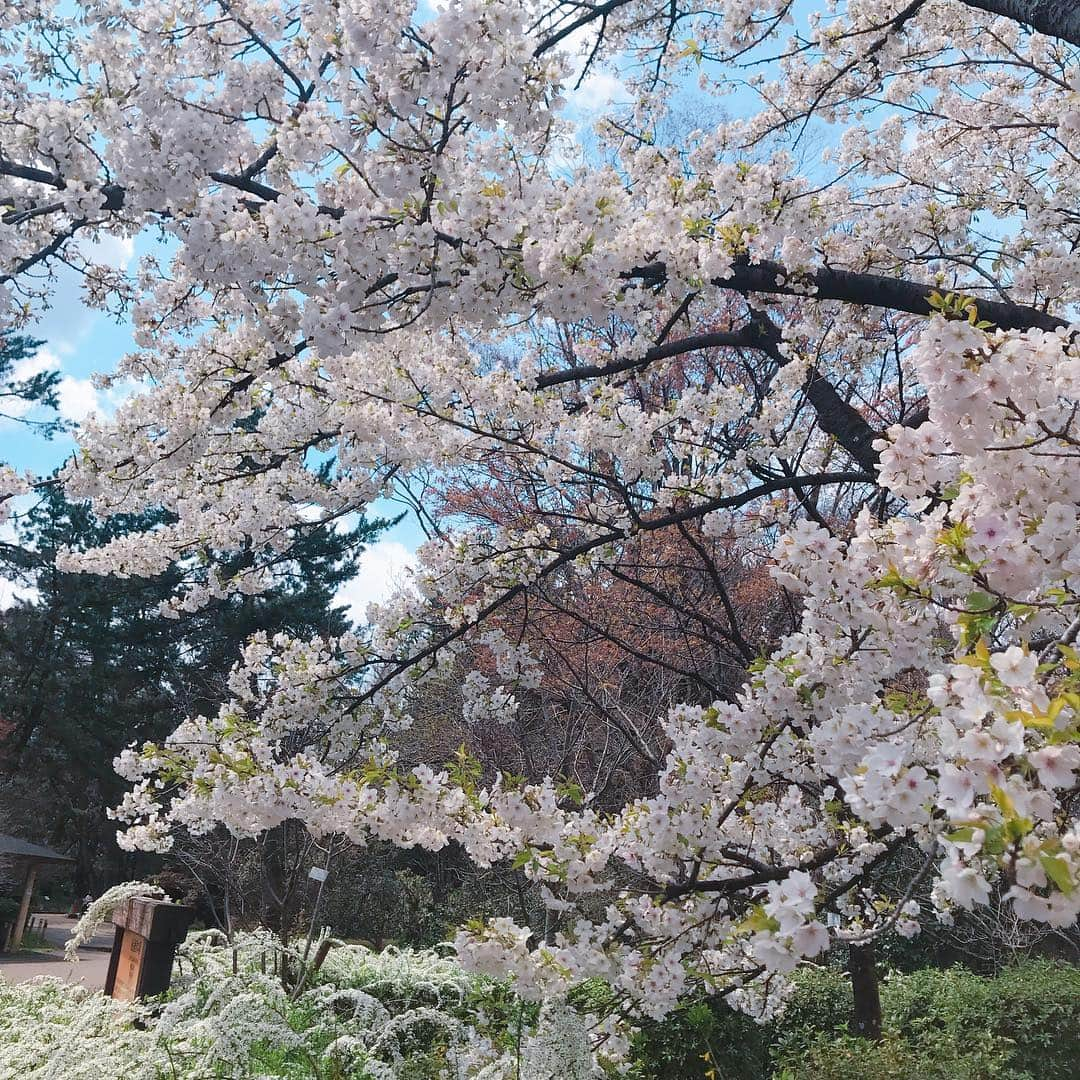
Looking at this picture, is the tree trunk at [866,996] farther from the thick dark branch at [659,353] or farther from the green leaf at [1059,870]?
the green leaf at [1059,870]

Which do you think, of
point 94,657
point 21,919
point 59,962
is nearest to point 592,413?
point 59,962

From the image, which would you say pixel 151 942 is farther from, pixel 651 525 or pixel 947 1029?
pixel 947 1029

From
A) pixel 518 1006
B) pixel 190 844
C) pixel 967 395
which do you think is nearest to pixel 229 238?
pixel 967 395

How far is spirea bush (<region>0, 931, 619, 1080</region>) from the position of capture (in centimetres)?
289

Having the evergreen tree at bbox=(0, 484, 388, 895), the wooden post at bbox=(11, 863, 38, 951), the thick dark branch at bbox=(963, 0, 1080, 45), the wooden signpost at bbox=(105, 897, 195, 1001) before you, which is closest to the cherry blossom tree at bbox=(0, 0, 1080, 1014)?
the thick dark branch at bbox=(963, 0, 1080, 45)

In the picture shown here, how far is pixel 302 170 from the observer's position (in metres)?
3.06

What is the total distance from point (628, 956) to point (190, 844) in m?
10.6

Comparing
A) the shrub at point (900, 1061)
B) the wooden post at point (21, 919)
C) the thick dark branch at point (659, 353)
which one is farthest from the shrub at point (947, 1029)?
the wooden post at point (21, 919)

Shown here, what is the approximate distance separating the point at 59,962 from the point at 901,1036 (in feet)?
46.6

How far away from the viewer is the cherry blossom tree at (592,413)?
5.31 ft

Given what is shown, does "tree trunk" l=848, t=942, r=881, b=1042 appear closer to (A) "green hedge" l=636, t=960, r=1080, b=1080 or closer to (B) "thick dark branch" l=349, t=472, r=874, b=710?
(A) "green hedge" l=636, t=960, r=1080, b=1080

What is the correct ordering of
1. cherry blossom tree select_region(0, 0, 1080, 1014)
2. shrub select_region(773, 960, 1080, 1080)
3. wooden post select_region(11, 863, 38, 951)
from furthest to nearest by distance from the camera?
wooden post select_region(11, 863, 38, 951) < shrub select_region(773, 960, 1080, 1080) < cherry blossom tree select_region(0, 0, 1080, 1014)

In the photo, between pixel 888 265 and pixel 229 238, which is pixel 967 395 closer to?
pixel 229 238

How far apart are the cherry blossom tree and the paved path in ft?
25.3
